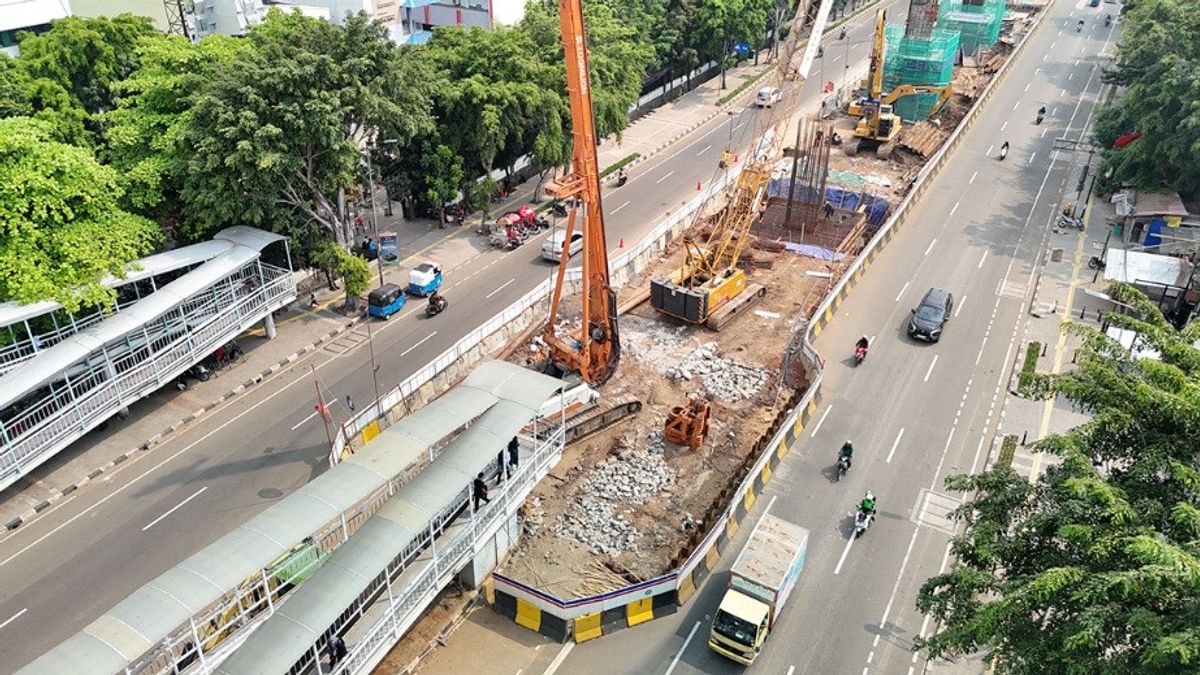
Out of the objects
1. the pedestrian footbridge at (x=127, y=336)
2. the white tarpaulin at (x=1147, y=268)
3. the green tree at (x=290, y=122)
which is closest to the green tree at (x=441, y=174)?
the green tree at (x=290, y=122)

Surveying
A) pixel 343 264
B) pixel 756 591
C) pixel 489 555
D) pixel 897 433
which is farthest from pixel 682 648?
pixel 343 264

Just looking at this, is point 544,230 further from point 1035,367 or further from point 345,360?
point 1035,367

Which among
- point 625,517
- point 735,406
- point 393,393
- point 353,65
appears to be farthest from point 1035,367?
point 353,65

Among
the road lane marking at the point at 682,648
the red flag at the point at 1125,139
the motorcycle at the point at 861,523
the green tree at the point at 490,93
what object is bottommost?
the road lane marking at the point at 682,648

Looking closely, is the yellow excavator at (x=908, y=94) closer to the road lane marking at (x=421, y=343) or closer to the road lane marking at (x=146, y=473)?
the road lane marking at (x=421, y=343)

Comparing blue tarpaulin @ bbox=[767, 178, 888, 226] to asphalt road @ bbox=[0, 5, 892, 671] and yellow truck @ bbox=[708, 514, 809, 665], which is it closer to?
asphalt road @ bbox=[0, 5, 892, 671]
